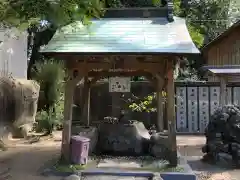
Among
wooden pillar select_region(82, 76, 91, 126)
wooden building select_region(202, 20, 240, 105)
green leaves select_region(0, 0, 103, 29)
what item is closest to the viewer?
green leaves select_region(0, 0, 103, 29)

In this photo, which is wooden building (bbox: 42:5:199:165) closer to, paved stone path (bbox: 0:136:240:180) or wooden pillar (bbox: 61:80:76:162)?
wooden pillar (bbox: 61:80:76:162)

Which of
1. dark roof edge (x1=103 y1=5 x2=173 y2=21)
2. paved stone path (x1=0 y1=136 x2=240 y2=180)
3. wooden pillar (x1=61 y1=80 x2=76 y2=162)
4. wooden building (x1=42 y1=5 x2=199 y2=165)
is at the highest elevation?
dark roof edge (x1=103 y1=5 x2=173 y2=21)

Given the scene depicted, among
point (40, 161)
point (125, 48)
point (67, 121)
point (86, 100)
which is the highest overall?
point (125, 48)

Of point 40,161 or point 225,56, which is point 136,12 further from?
point 225,56

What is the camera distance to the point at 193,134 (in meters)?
13.4

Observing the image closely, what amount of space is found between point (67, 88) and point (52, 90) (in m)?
5.99

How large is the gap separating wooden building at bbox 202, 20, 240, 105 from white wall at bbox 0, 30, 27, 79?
20.3ft

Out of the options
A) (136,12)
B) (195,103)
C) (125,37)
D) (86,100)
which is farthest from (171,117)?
(195,103)

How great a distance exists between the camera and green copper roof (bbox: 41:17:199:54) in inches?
284

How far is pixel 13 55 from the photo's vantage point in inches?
524

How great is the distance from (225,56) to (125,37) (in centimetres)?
1130

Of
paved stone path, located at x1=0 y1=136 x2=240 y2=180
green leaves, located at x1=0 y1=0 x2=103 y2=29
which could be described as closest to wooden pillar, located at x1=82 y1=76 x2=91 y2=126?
paved stone path, located at x1=0 y1=136 x2=240 y2=180

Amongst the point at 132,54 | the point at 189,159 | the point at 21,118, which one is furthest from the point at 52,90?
the point at 132,54

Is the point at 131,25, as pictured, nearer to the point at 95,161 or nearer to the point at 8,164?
the point at 95,161
